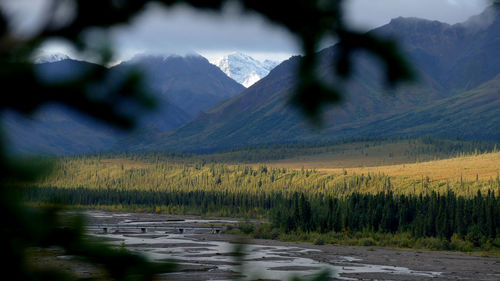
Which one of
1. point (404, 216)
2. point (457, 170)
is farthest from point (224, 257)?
point (457, 170)

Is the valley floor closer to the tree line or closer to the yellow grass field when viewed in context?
the tree line

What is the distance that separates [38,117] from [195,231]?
84.3m

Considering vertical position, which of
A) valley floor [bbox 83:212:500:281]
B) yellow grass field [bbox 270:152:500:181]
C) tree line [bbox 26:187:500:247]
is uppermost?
yellow grass field [bbox 270:152:500:181]

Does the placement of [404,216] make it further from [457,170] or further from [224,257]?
[457,170]

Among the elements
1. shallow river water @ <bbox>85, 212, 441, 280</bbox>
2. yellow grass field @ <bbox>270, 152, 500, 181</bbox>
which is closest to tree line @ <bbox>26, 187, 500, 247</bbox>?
shallow river water @ <bbox>85, 212, 441, 280</bbox>

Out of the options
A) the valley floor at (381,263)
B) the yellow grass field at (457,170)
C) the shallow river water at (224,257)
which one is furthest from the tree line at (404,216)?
the yellow grass field at (457,170)

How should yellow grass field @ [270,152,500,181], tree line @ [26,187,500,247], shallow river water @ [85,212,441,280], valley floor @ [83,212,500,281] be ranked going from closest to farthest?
valley floor @ [83,212,500,281] → shallow river water @ [85,212,441,280] → tree line @ [26,187,500,247] → yellow grass field @ [270,152,500,181]

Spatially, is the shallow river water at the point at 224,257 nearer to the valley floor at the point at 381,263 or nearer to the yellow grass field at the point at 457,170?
the valley floor at the point at 381,263

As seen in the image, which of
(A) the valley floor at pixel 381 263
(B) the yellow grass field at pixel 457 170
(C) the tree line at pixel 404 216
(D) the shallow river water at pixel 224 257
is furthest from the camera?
(B) the yellow grass field at pixel 457 170

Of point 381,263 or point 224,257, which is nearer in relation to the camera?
point 381,263

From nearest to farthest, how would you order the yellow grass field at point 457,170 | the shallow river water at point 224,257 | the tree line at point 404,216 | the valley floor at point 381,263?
the valley floor at point 381,263 → the shallow river water at point 224,257 → the tree line at point 404,216 → the yellow grass field at point 457,170

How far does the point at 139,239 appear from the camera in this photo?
69125mm

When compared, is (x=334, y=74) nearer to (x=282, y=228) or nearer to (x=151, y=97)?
(x=151, y=97)

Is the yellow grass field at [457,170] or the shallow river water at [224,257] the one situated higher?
the yellow grass field at [457,170]
